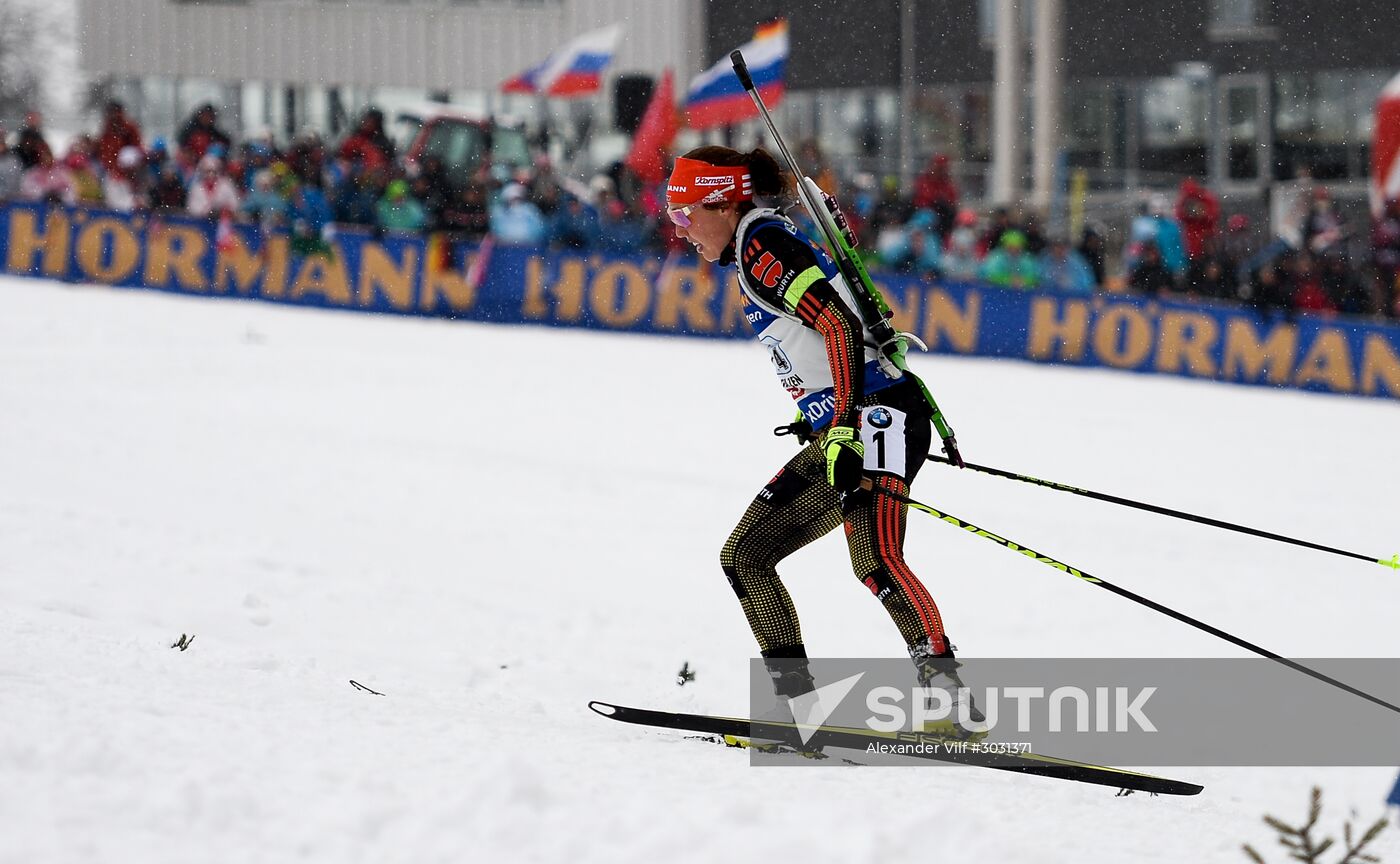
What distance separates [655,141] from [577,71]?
74.1 inches

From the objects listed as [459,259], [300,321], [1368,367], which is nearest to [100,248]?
[300,321]

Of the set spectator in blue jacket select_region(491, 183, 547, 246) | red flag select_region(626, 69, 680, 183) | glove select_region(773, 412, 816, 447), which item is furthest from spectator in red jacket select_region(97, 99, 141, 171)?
glove select_region(773, 412, 816, 447)

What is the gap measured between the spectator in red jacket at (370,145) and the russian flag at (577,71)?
185 centimetres

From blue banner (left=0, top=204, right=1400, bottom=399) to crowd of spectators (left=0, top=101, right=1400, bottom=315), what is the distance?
268mm

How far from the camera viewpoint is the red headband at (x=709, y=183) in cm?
474

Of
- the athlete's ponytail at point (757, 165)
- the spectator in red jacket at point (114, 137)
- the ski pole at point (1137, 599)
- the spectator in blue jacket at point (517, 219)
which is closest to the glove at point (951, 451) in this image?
the ski pole at point (1137, 599)

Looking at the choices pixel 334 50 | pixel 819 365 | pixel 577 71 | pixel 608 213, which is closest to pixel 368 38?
pixel 334 50

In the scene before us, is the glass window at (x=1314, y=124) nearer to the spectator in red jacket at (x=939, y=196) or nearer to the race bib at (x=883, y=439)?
the spectator in red jacket at (x=939, y=196)

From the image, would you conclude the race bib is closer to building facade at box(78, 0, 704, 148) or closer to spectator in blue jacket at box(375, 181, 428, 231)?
spectator in blue jacket at box(375, 181, 428, 231)

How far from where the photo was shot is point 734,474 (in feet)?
37.0

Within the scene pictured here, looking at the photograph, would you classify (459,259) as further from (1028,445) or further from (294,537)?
(294,537)

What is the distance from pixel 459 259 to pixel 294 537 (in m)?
10.3

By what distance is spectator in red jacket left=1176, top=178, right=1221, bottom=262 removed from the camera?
57.0 feet

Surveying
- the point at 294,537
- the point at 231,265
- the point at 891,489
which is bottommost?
the point at 294,537
